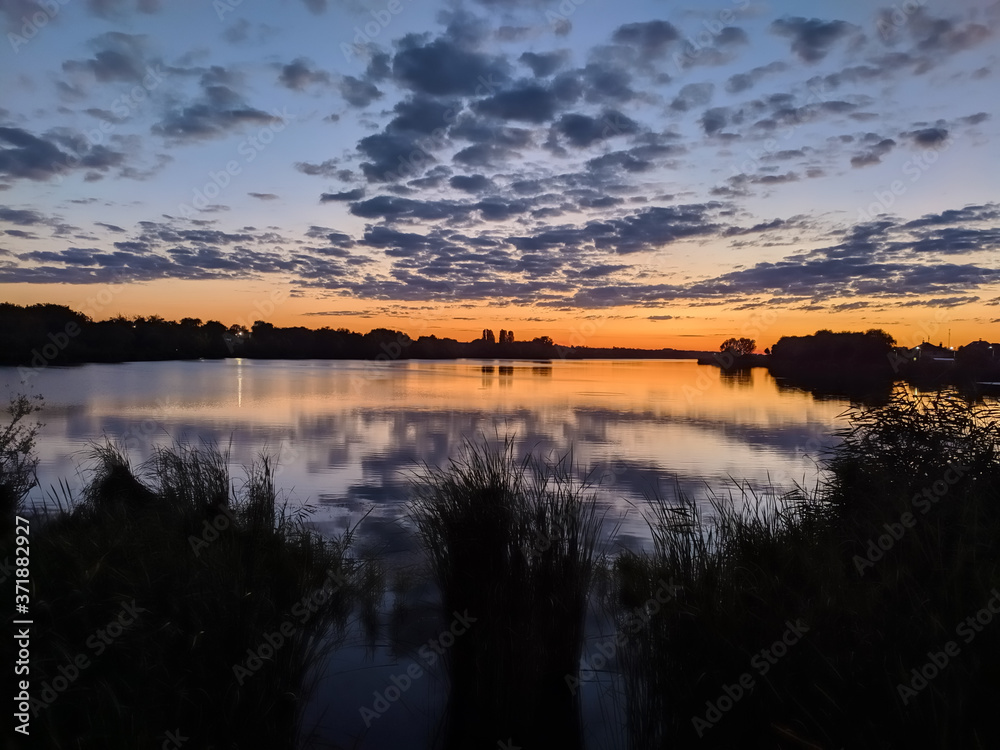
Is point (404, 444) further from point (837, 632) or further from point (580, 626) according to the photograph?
point (837, 632)

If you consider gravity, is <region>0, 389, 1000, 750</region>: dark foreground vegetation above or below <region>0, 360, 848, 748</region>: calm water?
above

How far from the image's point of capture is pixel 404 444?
20.7 metres

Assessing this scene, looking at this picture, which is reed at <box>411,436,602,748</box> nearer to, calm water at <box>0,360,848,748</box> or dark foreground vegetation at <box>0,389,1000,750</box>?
dark foreground vegetation at <box>0,389,1000,750</box>

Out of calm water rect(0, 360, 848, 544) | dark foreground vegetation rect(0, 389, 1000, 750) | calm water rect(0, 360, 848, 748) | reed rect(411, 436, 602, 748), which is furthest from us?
calm water rect(0, 360, 848, 544)

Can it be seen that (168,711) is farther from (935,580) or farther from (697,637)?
(935,580)

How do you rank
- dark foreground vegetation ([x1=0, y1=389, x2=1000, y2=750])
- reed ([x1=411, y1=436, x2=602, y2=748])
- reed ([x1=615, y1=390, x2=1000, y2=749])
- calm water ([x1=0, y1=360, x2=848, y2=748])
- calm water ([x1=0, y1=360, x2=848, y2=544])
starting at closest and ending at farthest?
reed ([x1=615, y1=390, x2=1000, y2=749]) < dark foreground vegetation ([x1=0, y1=389, x2=1000, y2=750]) < reed ([x1=411, y1=436, x2=602, y2=748]) < calm water ([x1=0, y1=360, x2=848, y2=748]) < calm water ([x1=0, y1=360, x2=848, y2=544])

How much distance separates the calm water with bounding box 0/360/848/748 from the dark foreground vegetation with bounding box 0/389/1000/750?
0.53 meters

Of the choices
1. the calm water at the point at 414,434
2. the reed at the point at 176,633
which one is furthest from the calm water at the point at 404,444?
the reed at the point at 176,633

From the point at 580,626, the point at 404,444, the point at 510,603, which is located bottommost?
the point at 404,444

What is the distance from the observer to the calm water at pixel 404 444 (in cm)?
598

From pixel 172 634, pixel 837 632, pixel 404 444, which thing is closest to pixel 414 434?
pixel 404 444

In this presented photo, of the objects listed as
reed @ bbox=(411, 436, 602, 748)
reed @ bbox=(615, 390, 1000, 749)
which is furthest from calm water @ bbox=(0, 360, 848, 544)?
reed @ bbox=(411, 436, 602, 748)

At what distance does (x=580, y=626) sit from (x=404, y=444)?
15.5m

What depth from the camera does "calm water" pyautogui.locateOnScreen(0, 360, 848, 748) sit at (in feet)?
19.6
